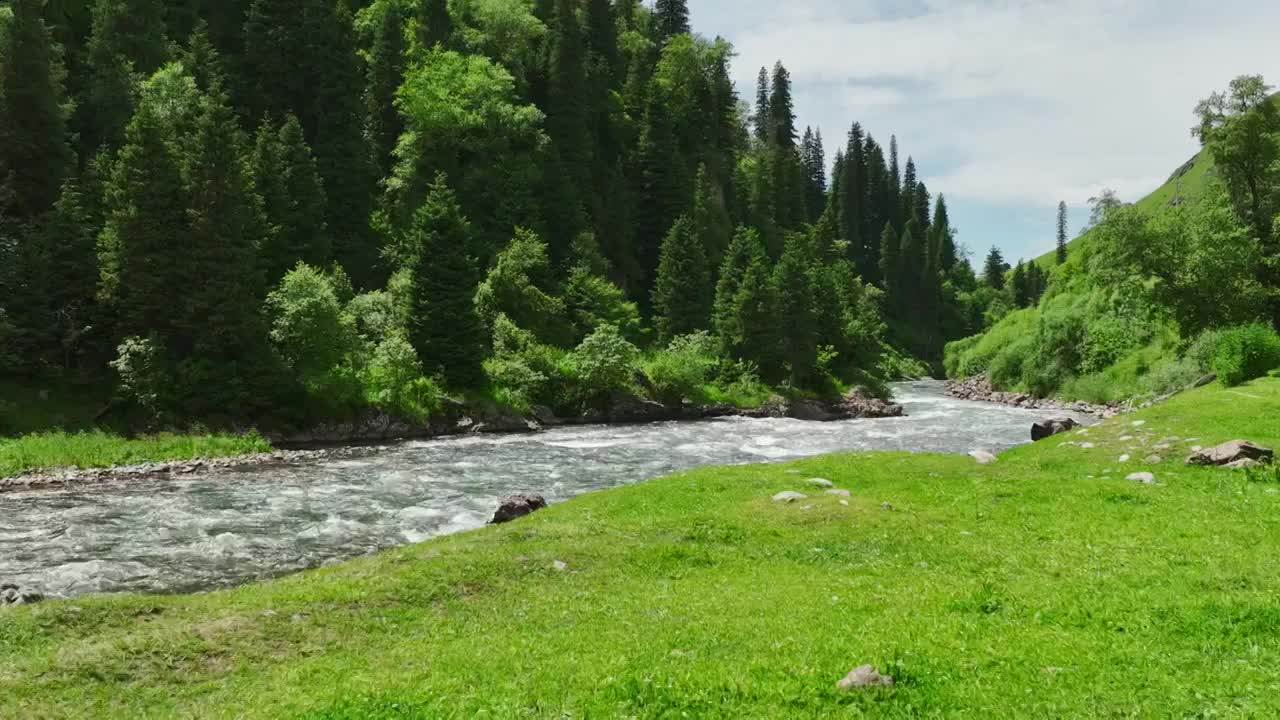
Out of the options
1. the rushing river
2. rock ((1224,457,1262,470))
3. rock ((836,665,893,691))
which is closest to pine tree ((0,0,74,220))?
the rushing river

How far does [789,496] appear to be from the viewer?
75.2 ft

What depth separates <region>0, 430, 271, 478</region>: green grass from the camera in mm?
36406

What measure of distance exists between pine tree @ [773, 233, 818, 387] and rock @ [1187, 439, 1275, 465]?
192ft

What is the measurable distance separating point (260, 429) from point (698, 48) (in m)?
113

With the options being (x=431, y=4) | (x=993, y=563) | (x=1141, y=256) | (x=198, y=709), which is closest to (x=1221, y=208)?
(x=1141, y=256)

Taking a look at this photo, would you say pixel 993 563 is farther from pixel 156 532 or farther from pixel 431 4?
pixel 431 4

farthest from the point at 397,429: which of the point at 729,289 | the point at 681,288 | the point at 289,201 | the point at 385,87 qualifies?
the point at 385,87

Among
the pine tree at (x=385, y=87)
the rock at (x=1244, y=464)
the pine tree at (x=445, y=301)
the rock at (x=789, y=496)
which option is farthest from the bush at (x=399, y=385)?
the rock at (x=1244, y=464)

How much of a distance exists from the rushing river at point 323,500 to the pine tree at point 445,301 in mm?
10606

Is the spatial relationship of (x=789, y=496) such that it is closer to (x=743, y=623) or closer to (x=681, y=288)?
(x=743, y=623)

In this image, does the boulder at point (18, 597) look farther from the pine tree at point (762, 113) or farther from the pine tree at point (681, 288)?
the pine tree at point (762, 113)

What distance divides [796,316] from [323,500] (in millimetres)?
60415

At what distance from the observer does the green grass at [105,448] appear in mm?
36406

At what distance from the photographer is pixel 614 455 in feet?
146
